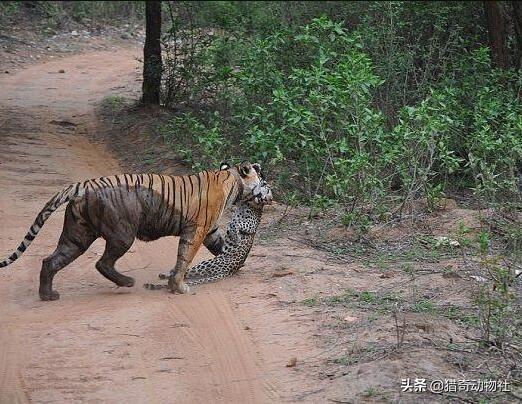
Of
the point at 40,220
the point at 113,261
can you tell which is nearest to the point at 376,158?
the point at 113,261

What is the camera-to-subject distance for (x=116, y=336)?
7055 millimetres

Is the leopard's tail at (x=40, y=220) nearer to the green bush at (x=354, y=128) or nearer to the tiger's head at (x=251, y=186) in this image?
the tiger's head at (x=251, y=186)

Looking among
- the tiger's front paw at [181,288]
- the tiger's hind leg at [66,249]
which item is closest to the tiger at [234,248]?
the tiger's front paw at [181,288]

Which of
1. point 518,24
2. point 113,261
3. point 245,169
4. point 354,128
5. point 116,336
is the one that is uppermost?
point 518,24

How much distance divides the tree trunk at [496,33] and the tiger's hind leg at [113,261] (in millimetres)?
7471

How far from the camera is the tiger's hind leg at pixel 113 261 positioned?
26.3ft

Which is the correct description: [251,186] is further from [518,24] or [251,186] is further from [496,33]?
[518,24]

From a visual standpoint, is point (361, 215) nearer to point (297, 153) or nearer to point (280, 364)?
point (297, 153)

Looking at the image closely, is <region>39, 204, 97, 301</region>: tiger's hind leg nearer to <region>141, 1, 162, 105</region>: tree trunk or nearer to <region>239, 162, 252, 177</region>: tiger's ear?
<region>239, 162, 252, 177</region>: tiger's ear

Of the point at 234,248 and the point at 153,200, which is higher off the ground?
the point at 153,200

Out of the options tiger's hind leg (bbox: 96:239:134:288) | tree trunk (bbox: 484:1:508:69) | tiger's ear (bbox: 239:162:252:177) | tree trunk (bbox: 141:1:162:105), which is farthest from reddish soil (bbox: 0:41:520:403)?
tree trunk (bbox: 484:1:508:69)

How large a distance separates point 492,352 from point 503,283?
0.51 meters

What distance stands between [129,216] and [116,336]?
134 centimetres

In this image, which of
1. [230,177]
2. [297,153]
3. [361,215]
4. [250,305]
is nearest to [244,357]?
[250,305]
